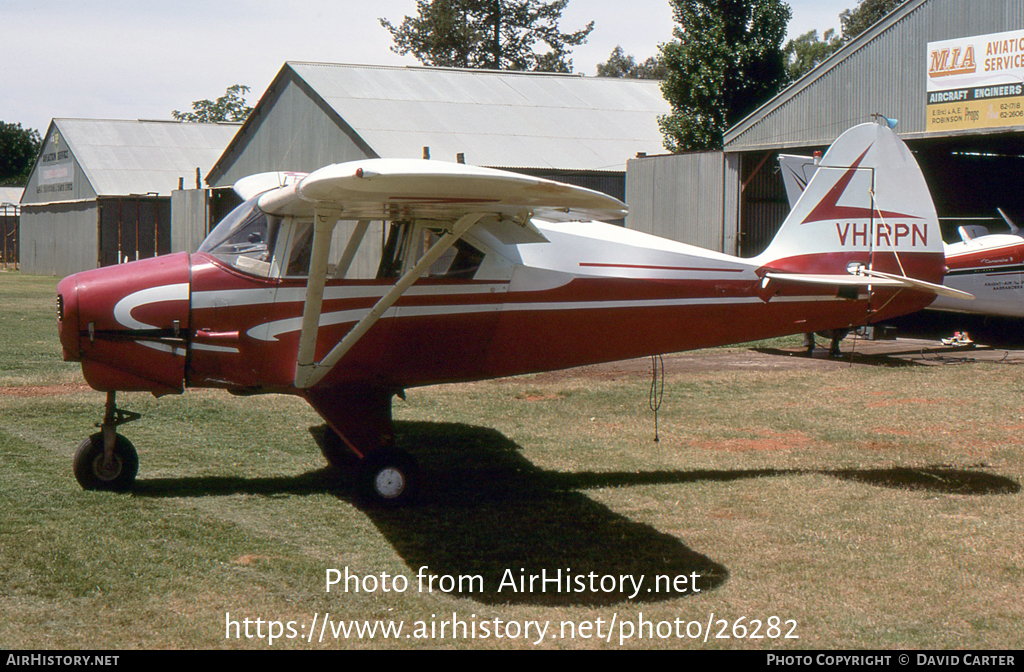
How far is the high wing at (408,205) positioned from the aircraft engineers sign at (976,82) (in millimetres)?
12583

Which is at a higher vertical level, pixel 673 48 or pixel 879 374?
pixel 673 48

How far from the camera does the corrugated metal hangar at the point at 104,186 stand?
1657 inches

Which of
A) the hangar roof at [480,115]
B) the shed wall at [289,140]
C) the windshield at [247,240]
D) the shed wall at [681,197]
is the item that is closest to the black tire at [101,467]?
the windshield at [247,240]

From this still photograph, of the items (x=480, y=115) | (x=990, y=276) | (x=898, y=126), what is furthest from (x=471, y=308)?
(x=480, y=115)

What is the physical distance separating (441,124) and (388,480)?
2158cm

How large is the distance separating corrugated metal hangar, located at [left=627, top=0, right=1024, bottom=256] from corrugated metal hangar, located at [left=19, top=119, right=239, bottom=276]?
27.2m

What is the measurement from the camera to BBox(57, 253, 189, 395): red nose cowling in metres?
6.54

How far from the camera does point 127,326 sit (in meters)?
6.60

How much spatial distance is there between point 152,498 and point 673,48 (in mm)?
28309

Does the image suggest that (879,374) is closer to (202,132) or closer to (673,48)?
(673,48)

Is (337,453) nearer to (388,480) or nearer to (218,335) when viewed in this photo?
(388,480)

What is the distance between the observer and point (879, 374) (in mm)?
13359

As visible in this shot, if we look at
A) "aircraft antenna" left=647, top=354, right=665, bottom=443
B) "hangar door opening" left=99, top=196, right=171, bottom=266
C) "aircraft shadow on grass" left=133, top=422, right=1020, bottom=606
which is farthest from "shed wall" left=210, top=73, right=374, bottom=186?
"aircraft shadow on grass" left=133, top=422, right=1020, bottom=606
